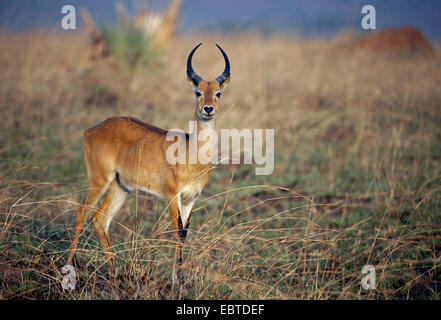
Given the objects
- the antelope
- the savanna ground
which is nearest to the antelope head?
the antelope

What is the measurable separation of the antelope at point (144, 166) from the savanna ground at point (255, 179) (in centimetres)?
23

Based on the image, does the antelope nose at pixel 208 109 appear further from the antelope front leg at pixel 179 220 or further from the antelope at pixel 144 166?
the antelope front leg at pixel 179 220

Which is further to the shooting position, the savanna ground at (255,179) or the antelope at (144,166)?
the antelope at (144,166)

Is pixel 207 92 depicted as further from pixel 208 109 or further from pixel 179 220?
pixel 179 220

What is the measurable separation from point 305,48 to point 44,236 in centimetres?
1419

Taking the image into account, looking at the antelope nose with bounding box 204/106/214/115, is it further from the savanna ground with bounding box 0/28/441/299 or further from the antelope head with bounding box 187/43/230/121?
the savanna ground with bounding box 0/28/441/299

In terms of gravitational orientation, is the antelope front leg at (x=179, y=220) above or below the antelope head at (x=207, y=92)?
below

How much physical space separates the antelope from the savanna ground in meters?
0.23

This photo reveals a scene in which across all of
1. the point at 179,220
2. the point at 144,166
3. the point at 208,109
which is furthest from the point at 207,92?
the point at 179,220

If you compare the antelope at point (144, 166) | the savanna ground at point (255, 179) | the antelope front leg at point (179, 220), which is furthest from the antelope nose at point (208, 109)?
the antelope front leg at point (179, 220)

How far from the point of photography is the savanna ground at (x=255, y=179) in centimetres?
400

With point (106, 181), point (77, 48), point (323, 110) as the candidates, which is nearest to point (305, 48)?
point (323, 110)
